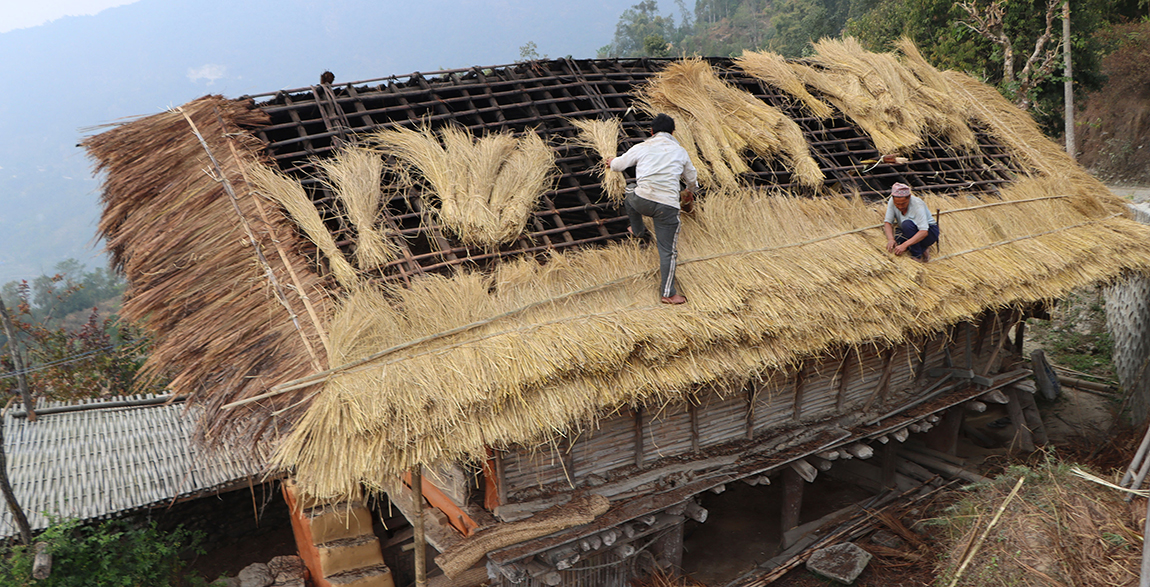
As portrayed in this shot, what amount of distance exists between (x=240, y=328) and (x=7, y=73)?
799ft

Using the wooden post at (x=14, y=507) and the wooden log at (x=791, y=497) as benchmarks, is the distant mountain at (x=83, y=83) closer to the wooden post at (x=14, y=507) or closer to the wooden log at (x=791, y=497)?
the wooden post at (x=14, y=507)

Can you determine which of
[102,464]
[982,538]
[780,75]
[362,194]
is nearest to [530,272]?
[362,194]

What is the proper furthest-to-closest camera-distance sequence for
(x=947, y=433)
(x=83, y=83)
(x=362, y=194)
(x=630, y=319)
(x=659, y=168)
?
(x=83, y=83)
(x=947, y=433)
(x=362, y=194)
(x=659, y=168)
(x=630, y=319)

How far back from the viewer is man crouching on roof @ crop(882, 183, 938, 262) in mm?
5848

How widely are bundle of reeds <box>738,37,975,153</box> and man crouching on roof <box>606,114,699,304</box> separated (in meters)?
3.52

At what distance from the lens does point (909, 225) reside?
597 centimetres

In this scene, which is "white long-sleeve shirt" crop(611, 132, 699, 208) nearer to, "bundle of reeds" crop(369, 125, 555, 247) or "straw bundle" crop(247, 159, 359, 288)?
"bundle of reeds" crop(369, 125, 555, 247)

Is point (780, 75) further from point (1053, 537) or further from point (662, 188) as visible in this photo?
point (1053, 537)

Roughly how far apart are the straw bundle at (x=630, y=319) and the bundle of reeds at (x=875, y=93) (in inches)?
53.3

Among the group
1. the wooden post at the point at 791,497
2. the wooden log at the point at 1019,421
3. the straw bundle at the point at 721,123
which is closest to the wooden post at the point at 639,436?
the wooden post at the point at 791,497

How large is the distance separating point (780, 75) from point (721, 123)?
1.74 meters

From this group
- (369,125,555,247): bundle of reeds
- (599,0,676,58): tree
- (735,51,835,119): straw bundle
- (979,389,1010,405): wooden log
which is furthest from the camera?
(599,0,676,58): tree

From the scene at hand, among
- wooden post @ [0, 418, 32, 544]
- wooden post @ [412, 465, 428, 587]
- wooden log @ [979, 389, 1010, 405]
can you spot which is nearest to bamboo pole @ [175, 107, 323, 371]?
wooden post @ [412, 465, 428, 587]

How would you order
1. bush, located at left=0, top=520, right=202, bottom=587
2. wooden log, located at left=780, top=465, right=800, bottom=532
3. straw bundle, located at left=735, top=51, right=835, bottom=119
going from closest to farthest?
bush, located at left=0, top=520, right=202, bottom=587, wooden log, located at left=780, top=465, right=800, bottom=532, straw bundle, located at left=735, top=51, right=835, bottom=119
